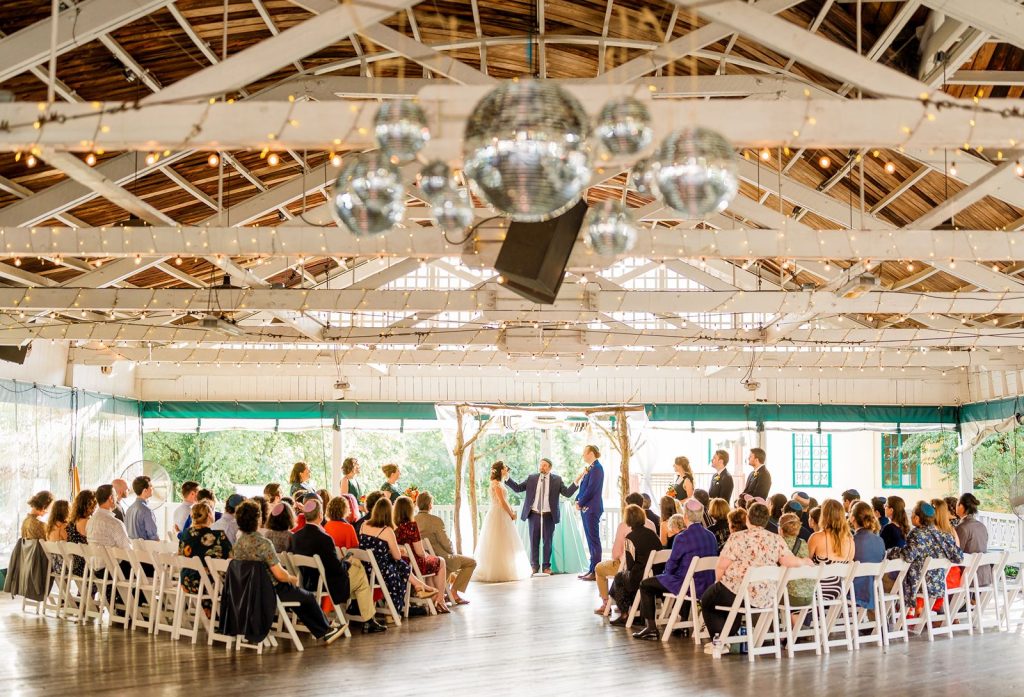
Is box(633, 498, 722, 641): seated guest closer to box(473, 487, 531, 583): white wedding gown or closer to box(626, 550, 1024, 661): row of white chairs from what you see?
box(626, 550, 1024, 661): row of white chairs

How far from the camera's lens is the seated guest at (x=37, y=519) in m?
9.91

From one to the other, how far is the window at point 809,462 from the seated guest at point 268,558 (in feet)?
45.5

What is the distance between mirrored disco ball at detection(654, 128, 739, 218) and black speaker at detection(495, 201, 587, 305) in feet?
8.16

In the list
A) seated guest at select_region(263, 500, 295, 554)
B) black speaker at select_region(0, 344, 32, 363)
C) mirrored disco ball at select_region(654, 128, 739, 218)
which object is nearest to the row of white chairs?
seated guest at select_region(263, 500, 295, 554)

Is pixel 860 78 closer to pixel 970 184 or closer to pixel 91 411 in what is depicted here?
pixel 970 184

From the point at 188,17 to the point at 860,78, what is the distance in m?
4.51

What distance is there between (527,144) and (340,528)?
5.85 metres

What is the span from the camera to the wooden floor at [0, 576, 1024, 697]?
6.60 metres

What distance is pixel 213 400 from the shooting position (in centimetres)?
1762

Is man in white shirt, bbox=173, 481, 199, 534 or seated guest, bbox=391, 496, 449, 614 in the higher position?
man in white shirt, bbox=173, 481, 199, 534

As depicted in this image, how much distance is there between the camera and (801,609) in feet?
25.9

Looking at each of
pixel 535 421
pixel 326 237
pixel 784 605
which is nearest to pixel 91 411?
pixel 535 421

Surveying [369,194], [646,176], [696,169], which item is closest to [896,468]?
[646,176]

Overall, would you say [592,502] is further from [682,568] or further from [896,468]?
[896,468]
